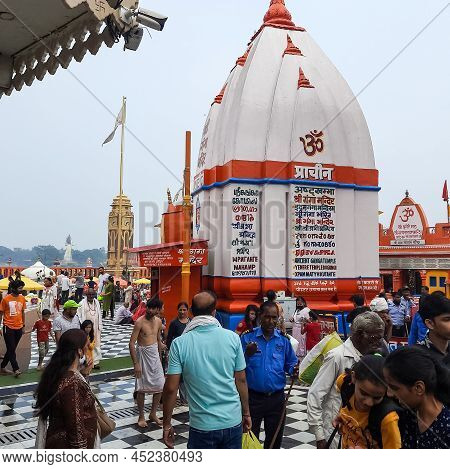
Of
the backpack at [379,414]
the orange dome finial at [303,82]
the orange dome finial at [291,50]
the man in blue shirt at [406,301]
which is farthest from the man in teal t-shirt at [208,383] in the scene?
the orange dome finial at [291,50]

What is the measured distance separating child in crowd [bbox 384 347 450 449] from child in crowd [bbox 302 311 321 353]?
5.68m

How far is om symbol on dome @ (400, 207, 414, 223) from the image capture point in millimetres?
20297

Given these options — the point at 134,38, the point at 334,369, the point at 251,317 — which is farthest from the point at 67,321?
the point at 334,369

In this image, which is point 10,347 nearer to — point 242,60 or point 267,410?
point 267,410

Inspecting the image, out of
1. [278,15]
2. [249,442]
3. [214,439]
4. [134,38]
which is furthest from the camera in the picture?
[278,15]

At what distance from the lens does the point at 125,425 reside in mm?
5098

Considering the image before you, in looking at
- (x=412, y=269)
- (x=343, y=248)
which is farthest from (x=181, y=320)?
(x=412, y=269)

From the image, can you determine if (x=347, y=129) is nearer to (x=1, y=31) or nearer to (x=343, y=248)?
(x=343, y=248)

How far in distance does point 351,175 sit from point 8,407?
8523 millimetres

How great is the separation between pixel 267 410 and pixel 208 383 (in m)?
1.02

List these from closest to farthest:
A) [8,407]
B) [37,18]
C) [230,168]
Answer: [37,18] → [8,407] → [230,168]

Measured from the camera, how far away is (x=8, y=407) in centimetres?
582

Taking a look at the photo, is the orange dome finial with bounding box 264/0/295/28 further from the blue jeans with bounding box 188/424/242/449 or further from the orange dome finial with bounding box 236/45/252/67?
the blue jeans with bounding box 188/424/242/449

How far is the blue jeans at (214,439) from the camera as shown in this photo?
9.20 feet
